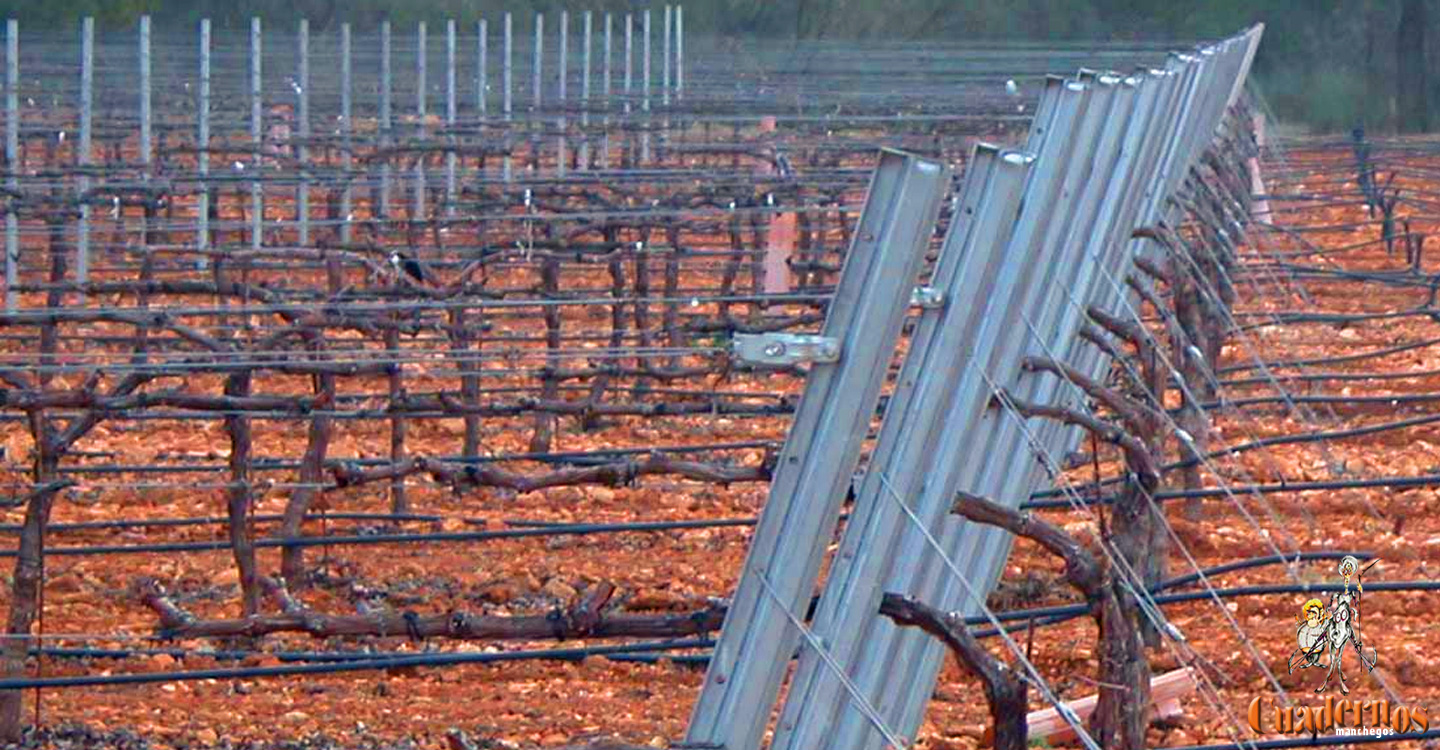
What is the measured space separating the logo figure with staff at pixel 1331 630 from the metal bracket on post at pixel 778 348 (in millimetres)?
2757

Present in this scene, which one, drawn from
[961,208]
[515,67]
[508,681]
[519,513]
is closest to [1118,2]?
[515,67]

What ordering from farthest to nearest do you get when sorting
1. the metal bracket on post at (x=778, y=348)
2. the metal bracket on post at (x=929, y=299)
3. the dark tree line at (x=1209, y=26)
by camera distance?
the dark tree line at (x=1209, y=26) → the metal bracket on post at (x=929, y=299) → the metal bracket on post at (x=778, y=348)

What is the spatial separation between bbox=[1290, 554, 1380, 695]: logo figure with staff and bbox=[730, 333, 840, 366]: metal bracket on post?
276 cm

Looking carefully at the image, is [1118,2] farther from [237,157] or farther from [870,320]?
[870,320]

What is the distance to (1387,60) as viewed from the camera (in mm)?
29172

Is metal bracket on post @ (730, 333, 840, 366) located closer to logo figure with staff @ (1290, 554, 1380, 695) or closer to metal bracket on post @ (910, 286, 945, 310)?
metal bracket on post @ (910, 286, 945, 310)

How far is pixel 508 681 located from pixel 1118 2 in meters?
22.6

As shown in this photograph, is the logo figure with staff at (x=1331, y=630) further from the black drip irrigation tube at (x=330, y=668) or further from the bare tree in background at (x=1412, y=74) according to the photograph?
the bare tree in background at (x=1412, y=74)

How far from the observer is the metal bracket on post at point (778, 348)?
8.28 ft

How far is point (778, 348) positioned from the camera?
253cm

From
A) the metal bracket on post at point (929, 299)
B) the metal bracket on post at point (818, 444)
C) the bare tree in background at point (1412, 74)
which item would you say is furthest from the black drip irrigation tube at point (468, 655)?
the bare tree in background at point (1412, 74)

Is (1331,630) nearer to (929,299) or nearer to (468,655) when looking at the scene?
(468,655)

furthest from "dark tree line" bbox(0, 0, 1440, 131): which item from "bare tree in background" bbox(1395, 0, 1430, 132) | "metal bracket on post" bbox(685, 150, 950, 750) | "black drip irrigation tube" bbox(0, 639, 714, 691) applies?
"metal bracket on post" bbox(685, 150, 950, 750)

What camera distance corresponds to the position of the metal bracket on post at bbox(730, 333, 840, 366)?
2523mm
